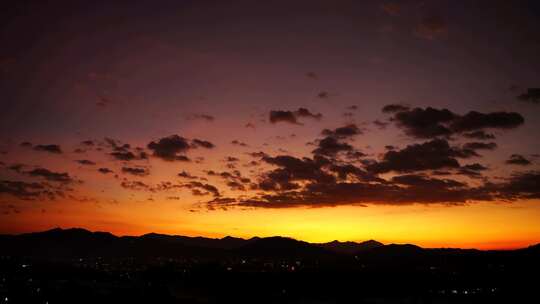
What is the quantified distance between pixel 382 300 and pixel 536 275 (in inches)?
1821

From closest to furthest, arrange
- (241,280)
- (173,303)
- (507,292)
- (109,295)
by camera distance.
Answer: (173,303)
(109,295)
(507,292)
(241,280)

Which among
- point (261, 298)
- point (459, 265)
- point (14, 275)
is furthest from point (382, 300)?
point (14, 275)

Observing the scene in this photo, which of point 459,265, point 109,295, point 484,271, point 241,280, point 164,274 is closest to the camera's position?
point 109,295

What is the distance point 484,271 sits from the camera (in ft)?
482

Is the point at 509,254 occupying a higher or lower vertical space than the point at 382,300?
higher

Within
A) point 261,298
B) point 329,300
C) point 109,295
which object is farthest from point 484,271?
point 109,295

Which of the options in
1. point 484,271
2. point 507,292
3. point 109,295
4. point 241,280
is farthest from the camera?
point 484,271

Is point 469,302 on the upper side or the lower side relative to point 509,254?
lower

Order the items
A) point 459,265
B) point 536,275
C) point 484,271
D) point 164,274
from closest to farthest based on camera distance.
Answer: point 536,275, point 484,271, point 164,274, point 459,265

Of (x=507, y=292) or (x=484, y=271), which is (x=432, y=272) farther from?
(x=507, y=292)

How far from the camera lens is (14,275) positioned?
14750 centimetres

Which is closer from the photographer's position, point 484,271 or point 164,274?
point 484,271

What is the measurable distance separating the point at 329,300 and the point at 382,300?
11.8m

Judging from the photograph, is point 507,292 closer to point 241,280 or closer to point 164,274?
point 241,280
